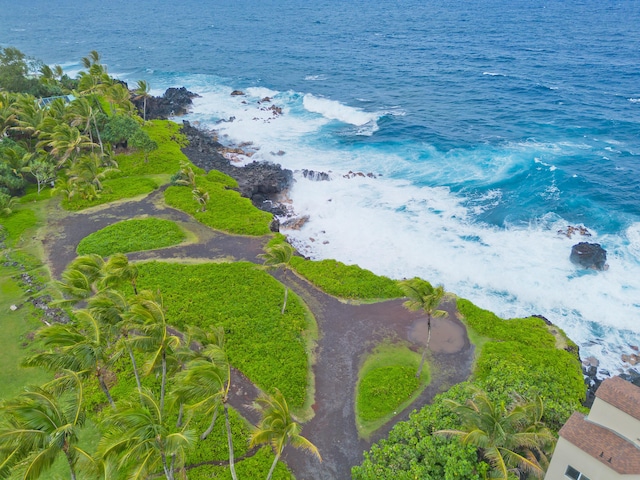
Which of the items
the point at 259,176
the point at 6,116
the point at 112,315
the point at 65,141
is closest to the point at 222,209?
the point at 259,176

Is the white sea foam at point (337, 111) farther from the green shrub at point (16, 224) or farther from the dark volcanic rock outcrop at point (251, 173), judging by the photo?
the green shrub at point (16, 224)

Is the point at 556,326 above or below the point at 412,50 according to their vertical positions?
below

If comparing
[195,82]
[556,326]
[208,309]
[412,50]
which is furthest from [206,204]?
[412,50]

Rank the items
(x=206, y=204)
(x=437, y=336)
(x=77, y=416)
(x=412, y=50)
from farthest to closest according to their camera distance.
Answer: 1. (x=412, y=50)
2. (x=206, y=204)
3. (x=437, y=336)
4. (x=77, y=416)

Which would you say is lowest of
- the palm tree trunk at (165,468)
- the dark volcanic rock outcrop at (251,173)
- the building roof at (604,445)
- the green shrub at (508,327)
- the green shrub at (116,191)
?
the green shrub at (508,327)

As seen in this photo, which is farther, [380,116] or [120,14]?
[120,14]

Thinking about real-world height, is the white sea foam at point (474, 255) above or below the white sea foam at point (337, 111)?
below

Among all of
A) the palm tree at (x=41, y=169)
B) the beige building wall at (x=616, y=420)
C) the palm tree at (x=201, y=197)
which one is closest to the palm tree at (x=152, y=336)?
the beige building wall at (x=616, y=420)

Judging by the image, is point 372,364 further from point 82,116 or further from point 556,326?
point 82,116
